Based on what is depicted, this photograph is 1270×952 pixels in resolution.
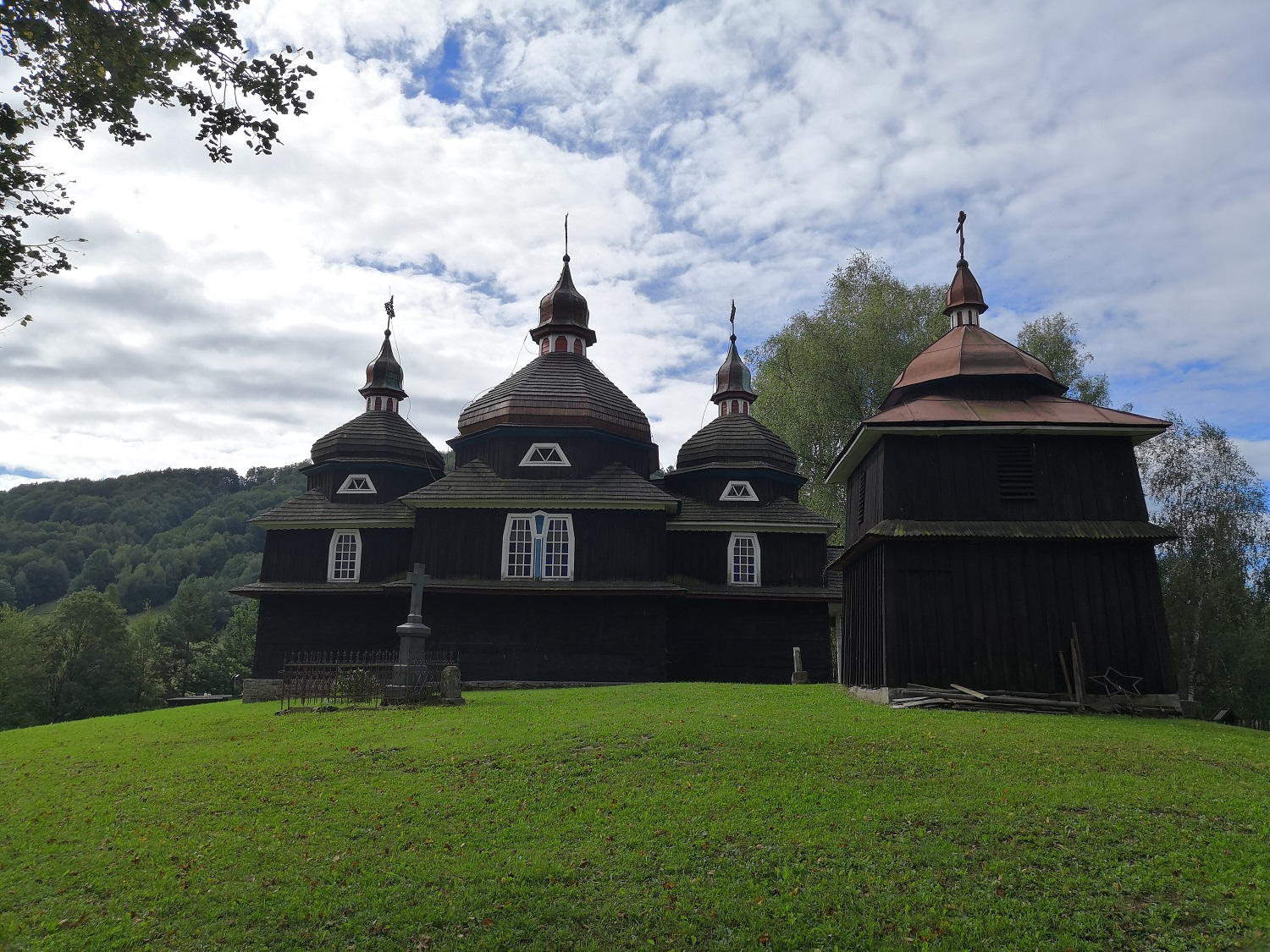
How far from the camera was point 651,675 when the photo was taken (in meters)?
23.6

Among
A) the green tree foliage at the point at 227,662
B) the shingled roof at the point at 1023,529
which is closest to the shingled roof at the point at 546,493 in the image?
the shingled roof at the point at 1023,529

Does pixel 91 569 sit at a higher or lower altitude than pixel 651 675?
higher

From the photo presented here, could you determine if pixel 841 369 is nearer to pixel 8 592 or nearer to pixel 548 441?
pixel 548 441

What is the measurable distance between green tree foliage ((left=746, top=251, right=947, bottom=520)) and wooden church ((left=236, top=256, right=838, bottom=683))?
4.74 metres

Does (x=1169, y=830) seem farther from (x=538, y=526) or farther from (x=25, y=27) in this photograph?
(x=538, y=526)

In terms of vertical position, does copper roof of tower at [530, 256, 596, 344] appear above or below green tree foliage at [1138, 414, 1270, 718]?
above

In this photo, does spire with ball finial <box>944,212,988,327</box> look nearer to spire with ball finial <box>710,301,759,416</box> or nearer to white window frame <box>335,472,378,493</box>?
spire with ball finial <box>710,301,759,416</box>

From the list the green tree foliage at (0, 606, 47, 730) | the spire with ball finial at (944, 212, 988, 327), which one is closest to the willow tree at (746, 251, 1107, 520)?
the spire with ball finial at (944, 212, 988, 327)

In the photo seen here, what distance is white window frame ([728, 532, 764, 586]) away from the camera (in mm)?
26234

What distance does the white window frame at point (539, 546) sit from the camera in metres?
24.4

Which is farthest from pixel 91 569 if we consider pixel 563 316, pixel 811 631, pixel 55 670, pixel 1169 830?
pixel 1169 830

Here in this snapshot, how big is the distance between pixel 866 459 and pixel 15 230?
647 inches

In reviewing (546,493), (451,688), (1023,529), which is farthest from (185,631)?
(1023,529)

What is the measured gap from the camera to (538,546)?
24.5m
